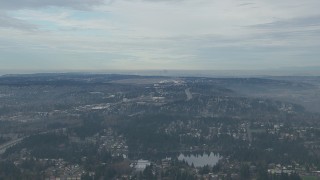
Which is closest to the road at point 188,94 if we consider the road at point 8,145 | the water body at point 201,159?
the water body at point 201,159

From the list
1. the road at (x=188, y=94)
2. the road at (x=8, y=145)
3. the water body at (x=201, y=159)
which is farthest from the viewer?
the road at (x=188, y=94)

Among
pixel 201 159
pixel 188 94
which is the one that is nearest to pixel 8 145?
pixel 201 159

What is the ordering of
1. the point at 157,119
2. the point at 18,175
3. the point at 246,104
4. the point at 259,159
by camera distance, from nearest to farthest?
the point at 18,175 → the point at 259,159 → the point at 157,119 → the point at 246,104

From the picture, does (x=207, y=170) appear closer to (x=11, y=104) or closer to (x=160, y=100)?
(x=160, y=100)

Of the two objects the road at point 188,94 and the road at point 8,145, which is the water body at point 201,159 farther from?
the road at point 188,94

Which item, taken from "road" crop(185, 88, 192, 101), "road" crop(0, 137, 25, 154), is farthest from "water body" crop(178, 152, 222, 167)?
"road" crop(185, 88, 192, 101)

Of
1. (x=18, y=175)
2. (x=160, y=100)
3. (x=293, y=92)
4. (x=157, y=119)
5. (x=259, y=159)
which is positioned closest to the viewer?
(x=18, y=175)

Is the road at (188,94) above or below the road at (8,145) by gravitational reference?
above

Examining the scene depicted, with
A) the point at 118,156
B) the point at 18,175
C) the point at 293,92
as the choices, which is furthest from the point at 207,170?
the point at 293,92

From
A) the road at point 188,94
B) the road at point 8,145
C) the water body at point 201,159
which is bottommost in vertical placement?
the water body at point 201,159

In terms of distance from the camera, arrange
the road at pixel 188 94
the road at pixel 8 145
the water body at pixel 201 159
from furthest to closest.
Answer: the road at pixel 188 94 < the road at pixel 8 145 < the water body at pixel 201 159
